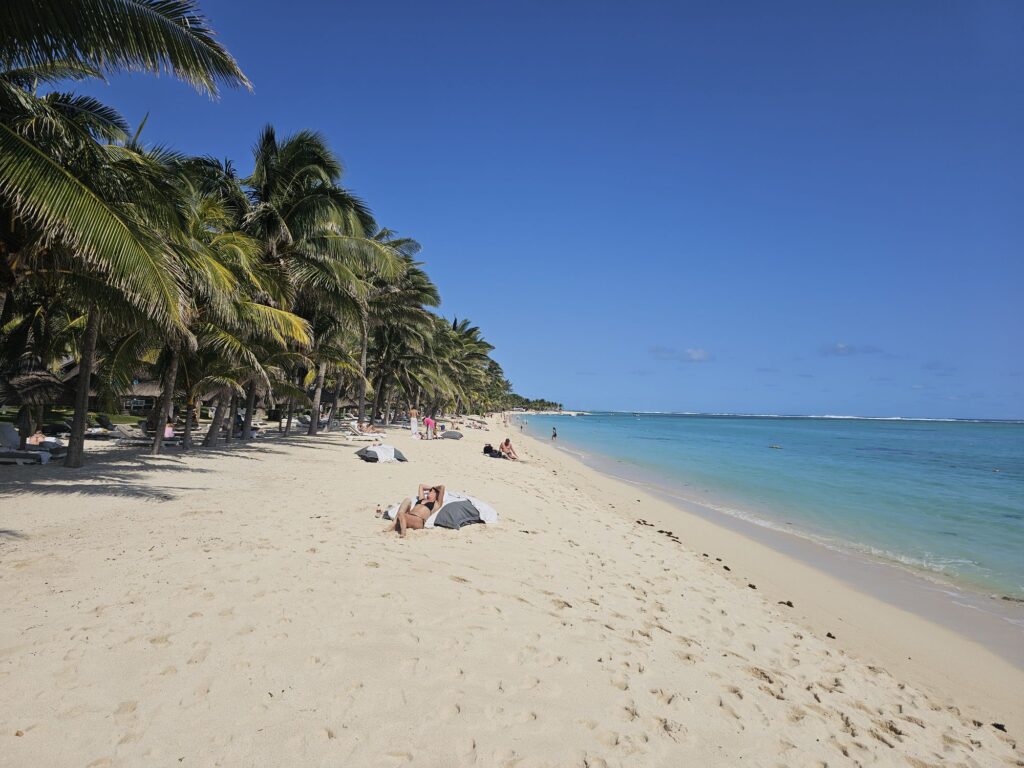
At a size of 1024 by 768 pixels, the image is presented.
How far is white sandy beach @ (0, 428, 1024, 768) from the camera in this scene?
2857 millimetres

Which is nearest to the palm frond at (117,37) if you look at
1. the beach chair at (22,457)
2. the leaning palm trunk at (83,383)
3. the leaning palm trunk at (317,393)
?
the leaning palm trunk at (83,383)

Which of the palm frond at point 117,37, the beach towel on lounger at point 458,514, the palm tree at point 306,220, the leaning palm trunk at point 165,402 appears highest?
the palm tree at point 306,220

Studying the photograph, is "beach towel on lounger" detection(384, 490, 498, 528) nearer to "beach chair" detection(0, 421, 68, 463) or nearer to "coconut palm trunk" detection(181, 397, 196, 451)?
"coconut palm trunk" detection(181, 397, 196, 451)

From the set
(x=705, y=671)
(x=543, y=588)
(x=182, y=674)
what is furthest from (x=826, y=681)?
(x=182, y=674)

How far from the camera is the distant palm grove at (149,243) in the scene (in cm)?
558

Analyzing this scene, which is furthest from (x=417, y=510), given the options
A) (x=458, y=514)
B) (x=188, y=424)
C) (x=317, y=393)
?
(x=317, y=393)

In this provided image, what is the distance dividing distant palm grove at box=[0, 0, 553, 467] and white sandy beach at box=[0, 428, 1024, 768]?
3.18 m

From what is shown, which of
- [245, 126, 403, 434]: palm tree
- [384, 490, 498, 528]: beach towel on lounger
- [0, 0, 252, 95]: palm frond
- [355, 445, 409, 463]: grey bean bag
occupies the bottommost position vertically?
[384, 490, 498, 528]: beach towel on lounger

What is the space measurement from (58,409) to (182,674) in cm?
2878

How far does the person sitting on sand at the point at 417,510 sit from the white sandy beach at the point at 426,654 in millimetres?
164

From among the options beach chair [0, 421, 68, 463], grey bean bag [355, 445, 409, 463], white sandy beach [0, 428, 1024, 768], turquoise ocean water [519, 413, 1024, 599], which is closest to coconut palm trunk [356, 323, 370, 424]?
grey bean bag [355, 445, 409, 463]

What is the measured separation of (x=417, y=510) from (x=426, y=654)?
3633mm

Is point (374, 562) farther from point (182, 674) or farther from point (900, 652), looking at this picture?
point (900, 652)

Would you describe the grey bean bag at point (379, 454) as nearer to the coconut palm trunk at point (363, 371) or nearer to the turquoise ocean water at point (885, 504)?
the coconut palm trunk at point (363, 371)
